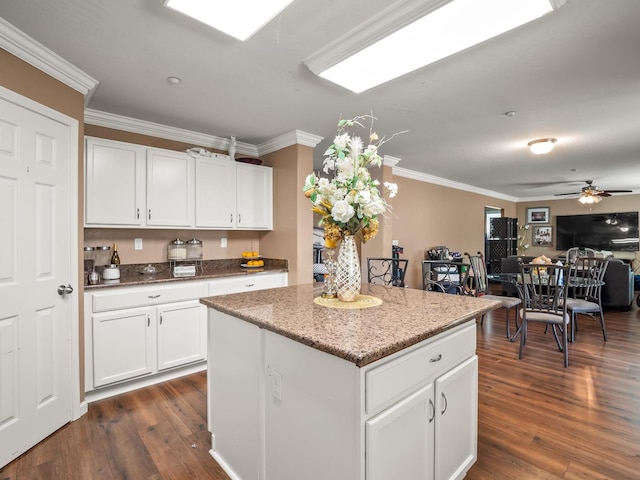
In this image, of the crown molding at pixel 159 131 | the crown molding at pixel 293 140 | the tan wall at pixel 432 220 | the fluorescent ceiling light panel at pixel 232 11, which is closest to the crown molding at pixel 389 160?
the tan wall at pixel 432 220

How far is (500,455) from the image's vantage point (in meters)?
1.95

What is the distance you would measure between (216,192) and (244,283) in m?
1.00

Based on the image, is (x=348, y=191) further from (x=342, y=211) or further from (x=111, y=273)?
(x=111, y=273)

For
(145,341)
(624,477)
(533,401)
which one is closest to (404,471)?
(624,477)

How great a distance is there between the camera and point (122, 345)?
9.02 ft

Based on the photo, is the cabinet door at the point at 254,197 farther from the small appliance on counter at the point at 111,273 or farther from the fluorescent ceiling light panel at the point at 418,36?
the fluorescent ceiling light panel at the point at 418,36

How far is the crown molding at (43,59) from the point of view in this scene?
73.3 inches

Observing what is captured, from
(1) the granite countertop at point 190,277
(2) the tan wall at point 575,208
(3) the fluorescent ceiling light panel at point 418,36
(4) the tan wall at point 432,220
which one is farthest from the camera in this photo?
(2) the tan wall at point 575,208

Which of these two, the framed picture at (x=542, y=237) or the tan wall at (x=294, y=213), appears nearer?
the tan wall at (x=294, y=213)

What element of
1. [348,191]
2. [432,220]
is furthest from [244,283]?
[432,220]

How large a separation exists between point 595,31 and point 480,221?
675 centimetres

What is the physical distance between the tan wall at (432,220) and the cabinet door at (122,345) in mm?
3866

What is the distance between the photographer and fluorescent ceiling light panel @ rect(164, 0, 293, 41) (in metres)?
1.56

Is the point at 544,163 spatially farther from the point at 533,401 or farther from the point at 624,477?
the point at 624,477
